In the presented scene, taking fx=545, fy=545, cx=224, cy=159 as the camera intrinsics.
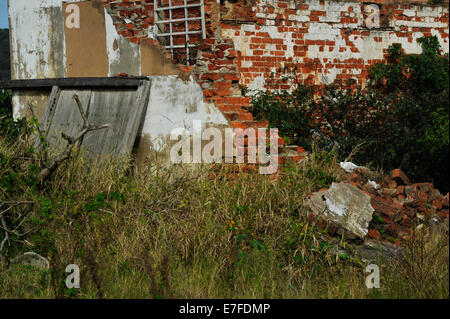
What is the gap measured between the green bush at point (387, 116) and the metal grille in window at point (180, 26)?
1418mm

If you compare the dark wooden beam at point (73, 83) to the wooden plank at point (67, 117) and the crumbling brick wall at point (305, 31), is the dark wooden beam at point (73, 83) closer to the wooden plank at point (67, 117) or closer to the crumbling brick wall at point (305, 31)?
the wooden plank at point (67, 117)

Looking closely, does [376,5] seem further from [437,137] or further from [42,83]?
[42,83]

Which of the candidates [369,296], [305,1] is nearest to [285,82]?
[305,1]

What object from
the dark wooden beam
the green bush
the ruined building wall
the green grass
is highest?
the ruined building wall

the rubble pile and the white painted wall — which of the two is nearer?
the rubble pile

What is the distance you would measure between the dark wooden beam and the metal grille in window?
1800 mm

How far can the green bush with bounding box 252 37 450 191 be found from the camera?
6.77 m

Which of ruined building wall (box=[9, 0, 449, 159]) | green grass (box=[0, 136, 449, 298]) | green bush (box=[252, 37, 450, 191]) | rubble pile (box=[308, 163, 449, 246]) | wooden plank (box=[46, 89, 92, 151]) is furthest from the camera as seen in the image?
wooden plank (box=[46, 89, 92, 151])

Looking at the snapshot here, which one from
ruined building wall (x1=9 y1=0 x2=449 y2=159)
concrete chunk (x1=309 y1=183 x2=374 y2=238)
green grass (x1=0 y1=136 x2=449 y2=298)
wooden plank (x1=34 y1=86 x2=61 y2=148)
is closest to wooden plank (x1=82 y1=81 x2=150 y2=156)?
ruined building wall (x1=9 y1=0 x2=449 y2=159)

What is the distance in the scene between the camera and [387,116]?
779cm

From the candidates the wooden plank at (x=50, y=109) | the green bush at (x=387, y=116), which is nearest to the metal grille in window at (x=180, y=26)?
the green bush at (x=387, y=116)

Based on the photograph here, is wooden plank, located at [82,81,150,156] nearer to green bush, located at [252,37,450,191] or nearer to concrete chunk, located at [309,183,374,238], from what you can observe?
green bush, located at [252,37,450,191]

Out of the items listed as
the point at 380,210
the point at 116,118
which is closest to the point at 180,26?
the point at 116,118

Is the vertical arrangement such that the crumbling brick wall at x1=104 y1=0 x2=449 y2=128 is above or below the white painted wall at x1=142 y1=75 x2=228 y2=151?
above
